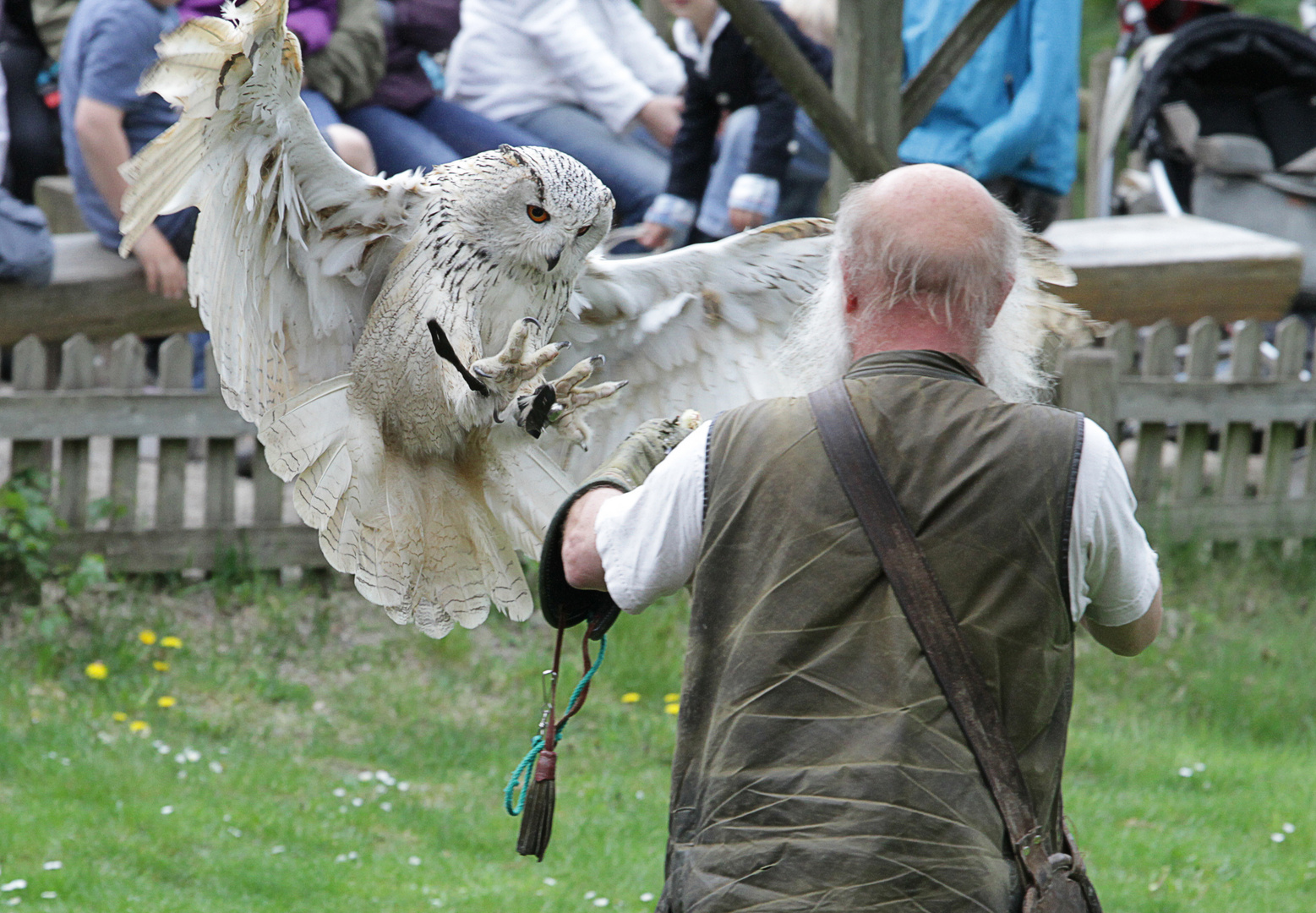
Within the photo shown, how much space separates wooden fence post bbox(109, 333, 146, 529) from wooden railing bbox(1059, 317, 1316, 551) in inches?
149

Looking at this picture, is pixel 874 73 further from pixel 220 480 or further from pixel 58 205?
pixel 58 205

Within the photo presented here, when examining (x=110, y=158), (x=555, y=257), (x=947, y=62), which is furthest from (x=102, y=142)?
(x=947, y=62)

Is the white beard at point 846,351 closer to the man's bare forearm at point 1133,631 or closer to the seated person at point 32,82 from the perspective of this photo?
the man's bare forearm at point 1133,631

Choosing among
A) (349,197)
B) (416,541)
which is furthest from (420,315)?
(416,541)

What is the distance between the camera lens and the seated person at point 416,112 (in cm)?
552

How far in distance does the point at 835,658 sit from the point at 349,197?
5.67 ft

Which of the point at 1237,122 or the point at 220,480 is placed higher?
the point at 1237,122

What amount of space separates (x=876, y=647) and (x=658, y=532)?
1.13 ft

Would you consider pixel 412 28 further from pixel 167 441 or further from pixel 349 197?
pixel 349 197

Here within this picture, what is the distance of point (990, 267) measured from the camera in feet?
6.23

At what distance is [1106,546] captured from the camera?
186 cm

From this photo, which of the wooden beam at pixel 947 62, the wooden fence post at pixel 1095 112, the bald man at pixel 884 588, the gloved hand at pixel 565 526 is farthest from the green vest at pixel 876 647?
the wooden fence post at pixel 1095 112

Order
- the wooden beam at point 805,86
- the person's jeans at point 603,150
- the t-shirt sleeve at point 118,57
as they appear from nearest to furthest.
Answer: the wooden beam at point 805,86 < the t-shirt sleeve at point 118,57 < the person's jeans at point 603,150

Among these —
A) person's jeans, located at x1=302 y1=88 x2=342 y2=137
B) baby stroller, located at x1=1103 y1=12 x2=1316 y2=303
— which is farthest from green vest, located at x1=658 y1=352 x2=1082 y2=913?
baby stroller, located at x1=1103 y1=12 x2=1316 y2=303
